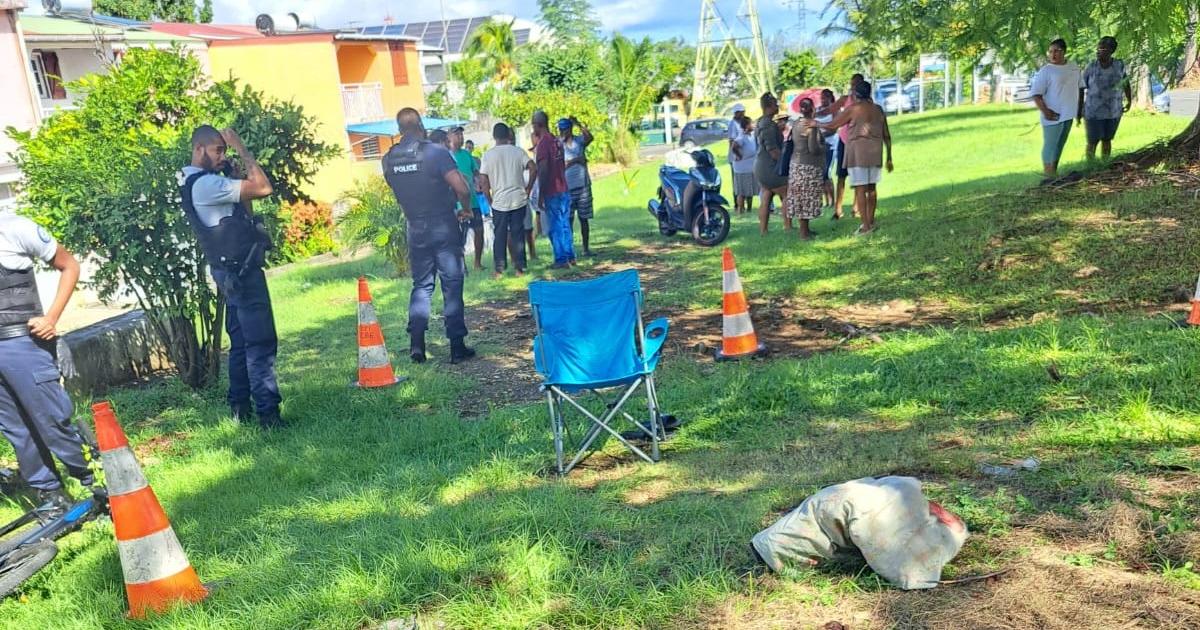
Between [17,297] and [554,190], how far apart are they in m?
7.10

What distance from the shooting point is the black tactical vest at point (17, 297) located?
15.8 ft

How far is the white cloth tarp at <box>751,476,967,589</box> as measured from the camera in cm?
328

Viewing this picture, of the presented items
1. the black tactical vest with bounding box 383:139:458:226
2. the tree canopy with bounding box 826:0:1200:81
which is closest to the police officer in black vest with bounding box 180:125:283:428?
the black tactical vest with bounding box 383:139:458:226

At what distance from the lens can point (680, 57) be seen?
200ft

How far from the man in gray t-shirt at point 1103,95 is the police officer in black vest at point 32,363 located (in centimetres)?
1044

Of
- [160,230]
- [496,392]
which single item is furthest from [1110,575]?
[160,230]

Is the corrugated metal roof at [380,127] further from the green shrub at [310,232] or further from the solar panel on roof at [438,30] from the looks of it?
the solar panel on roof at [438,30]

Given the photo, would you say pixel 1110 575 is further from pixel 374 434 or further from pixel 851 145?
pixel 851 145

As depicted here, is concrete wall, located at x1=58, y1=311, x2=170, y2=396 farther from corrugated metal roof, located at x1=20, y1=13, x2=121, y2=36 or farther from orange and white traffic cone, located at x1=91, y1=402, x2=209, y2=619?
corrugated metal roof, located at x1=20, y1=13, x2=121, y2=36

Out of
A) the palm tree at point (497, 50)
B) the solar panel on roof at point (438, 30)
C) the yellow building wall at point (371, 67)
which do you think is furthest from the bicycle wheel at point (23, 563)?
the solar panel on roof at point (438, 30)

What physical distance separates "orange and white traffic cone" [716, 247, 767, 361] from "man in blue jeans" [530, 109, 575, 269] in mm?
→ 4704

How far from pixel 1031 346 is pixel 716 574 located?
3309 mm

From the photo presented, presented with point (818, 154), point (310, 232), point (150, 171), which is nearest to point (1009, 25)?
point (818, 154)

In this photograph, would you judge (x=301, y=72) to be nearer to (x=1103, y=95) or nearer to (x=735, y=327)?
(x=1103, y=95)
